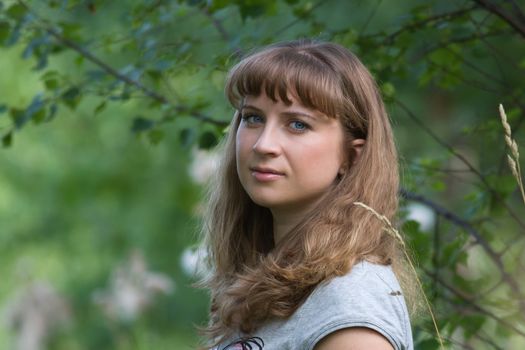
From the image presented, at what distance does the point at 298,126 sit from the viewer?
2.44m

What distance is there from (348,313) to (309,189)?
389mm

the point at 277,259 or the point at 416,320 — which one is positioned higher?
the point at 277,259

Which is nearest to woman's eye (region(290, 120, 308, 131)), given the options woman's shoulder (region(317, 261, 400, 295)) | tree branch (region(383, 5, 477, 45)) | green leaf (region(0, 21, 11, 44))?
woman's shoulder (region(317, 261, 400, 295))

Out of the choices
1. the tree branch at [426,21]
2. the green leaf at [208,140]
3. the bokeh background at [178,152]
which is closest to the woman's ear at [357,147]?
the bokeh background at [178,152]

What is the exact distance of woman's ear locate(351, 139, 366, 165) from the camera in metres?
2.53

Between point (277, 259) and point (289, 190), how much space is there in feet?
0.53

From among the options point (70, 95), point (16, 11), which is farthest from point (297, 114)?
point (16, 11)

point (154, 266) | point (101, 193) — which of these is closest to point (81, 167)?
point (101, 193)

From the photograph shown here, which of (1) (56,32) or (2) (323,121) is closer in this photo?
(2) (323,121)

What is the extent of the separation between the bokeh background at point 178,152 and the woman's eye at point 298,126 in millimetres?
464

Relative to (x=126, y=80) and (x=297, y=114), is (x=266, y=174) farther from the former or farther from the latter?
(x=126, y=80)

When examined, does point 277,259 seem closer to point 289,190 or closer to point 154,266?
point 289,190

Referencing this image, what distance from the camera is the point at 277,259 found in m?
2.50

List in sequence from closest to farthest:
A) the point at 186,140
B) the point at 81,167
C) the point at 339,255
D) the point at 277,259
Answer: the point at 339,255 < the point at 277,259 < the point at 186,140 < the point at 81,167
